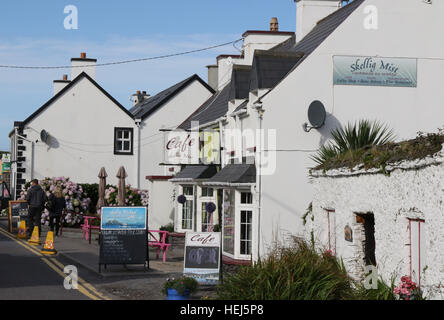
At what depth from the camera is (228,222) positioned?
2347 centimetres

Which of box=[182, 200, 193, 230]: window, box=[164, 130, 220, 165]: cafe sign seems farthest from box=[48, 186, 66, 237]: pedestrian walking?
box=[182, 200, 193, 230]: window

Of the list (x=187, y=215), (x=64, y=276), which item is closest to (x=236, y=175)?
(x=187, y=215)

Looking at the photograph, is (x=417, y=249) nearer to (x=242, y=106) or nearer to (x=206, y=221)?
(x=242, y=106)

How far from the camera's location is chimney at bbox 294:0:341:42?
89.3ft

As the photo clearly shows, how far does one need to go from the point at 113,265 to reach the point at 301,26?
40.5 ft

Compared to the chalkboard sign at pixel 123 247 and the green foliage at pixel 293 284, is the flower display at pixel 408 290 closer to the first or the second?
the green foliage at pixel 293 284

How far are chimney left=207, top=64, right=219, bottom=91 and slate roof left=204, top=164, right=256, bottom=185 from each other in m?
16.4

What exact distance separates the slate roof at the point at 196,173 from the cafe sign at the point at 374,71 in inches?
275

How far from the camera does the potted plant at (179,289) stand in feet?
43.3

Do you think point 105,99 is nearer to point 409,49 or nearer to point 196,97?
point 196,97

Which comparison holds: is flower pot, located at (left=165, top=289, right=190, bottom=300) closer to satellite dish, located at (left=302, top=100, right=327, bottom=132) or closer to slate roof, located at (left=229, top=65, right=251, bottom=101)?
satellite dish, located at (left=302, top=100, right=327, bottom=132)

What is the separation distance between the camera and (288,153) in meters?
21.7

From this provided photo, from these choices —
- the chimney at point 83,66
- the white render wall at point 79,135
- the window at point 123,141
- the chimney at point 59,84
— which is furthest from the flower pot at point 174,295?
the chimney at point 59,84

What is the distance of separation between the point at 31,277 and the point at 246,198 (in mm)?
7979
